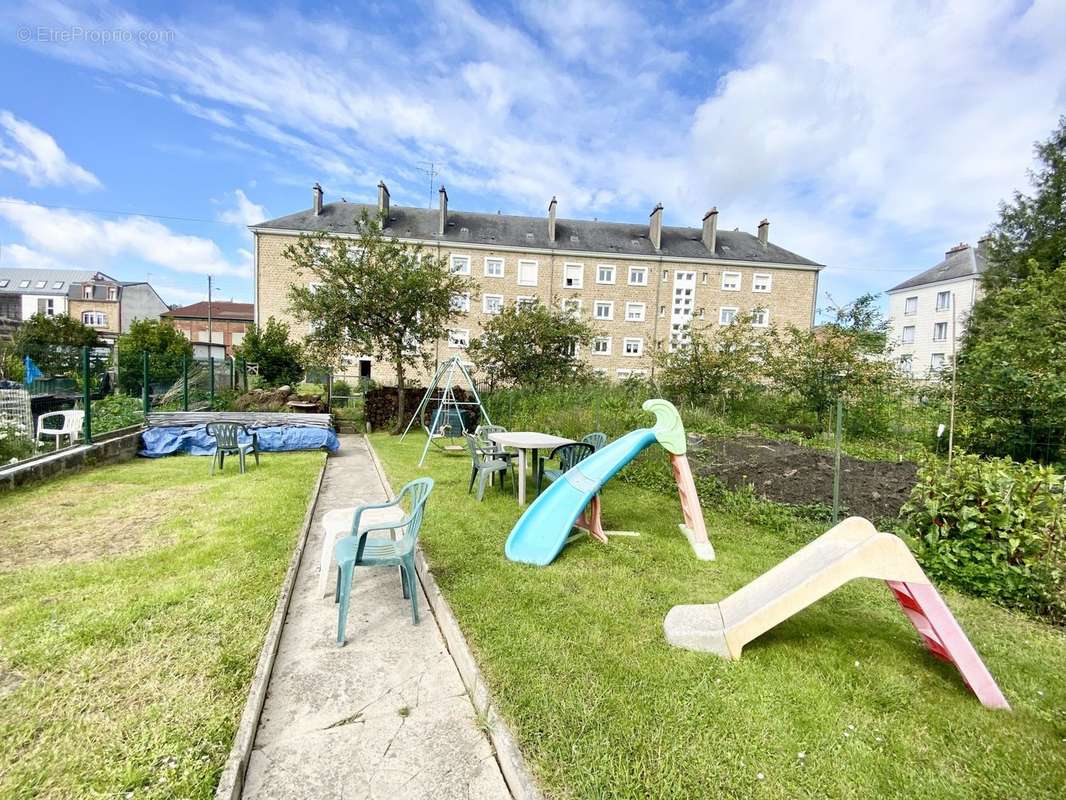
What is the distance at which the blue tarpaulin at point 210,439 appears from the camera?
9.88m

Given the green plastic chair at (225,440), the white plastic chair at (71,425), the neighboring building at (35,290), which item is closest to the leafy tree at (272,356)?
the white plastic chair at (71,425)

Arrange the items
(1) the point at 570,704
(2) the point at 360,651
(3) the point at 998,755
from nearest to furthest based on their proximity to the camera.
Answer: (3) the point at 998,755 → (1) the point at 570,704 → (2) the point at 360,651

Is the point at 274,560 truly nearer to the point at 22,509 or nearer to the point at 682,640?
the point at 682,640

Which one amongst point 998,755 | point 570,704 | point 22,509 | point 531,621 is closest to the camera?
point 998,755

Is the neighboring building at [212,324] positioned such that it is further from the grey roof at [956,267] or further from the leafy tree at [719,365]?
the grey roof at [956,267]

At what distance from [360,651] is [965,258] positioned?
167ft

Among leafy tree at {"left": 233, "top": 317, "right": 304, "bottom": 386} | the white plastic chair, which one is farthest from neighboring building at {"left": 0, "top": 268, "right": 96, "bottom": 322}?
the white plastic chair

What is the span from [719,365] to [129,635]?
13.3 metres

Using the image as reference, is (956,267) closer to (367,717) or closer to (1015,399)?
(1015,399)

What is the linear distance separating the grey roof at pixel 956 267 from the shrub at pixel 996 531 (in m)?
44.2

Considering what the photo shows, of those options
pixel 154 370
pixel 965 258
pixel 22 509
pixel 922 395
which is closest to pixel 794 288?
pixel 965 258

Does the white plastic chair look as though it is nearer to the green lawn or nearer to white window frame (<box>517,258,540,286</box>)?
the green lawn

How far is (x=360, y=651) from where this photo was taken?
311cm

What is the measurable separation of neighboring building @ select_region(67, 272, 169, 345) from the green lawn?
70674mm
